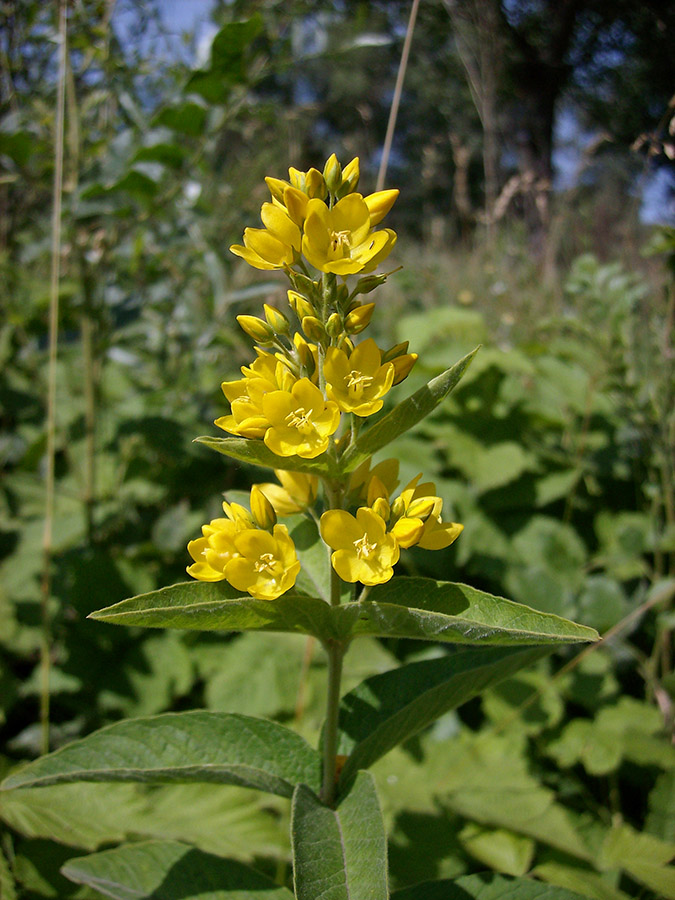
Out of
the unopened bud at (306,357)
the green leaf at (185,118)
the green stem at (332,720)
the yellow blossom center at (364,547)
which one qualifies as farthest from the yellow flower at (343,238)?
the green leaf at (185,118)

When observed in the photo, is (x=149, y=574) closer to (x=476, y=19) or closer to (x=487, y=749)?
(x=487, y=749)

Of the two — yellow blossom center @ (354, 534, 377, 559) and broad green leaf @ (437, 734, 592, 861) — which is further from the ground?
yellow blossom center @ (354, 534, 377, 559)

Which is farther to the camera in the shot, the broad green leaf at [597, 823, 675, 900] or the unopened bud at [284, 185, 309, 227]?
the broad green leaf at [597, 823, 675, 900]

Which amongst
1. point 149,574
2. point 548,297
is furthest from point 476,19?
point 149,574

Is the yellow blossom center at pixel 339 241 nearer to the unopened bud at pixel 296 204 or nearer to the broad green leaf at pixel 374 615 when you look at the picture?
the unopened bud at pixel 296 204

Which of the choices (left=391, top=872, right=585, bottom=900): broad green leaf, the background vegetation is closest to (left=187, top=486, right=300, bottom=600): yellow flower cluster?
(left=391, top=872, right=585, bottom=900): broad green leaf

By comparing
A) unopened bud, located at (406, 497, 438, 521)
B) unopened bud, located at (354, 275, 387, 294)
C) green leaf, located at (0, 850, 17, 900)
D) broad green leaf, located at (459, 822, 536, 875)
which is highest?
unopened bud, located at (354, 275, 387, 294)

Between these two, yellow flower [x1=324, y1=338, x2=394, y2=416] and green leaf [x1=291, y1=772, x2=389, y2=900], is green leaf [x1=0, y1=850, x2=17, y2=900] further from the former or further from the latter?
yellow flower [x1=324, y1=338, x2=394, y2=416]
